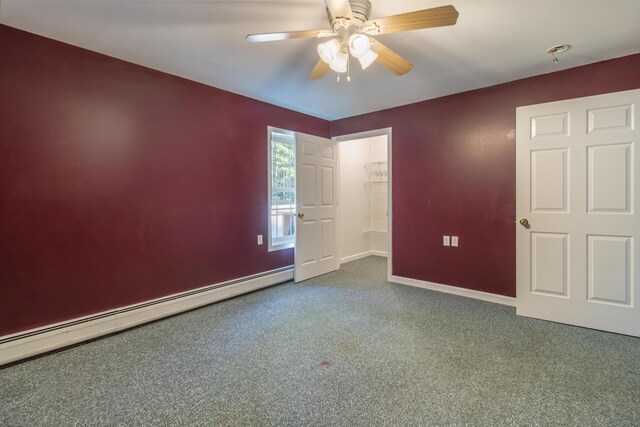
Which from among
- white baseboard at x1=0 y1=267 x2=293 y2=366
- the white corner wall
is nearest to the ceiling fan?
white baseboard at x1=0 y1=267 x2=293 y2=366

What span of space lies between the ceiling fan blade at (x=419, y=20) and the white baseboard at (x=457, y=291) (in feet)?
9.15

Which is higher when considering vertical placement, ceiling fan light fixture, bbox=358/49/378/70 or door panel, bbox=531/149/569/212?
ceiling fan light fixture, bbox=358/49/378/70

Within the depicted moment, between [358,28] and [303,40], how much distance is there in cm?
62

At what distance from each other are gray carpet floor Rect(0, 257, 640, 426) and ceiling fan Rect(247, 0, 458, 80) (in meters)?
2.03

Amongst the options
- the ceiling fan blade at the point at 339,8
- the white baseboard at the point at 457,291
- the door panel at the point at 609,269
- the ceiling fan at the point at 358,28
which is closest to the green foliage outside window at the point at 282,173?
the white baseboard at the point at 457,291

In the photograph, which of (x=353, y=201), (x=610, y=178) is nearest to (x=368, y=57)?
(x=610, y=178)

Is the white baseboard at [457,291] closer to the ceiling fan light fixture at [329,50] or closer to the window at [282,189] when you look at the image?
the window at [282,189]

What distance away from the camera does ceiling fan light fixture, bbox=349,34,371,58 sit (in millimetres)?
1692

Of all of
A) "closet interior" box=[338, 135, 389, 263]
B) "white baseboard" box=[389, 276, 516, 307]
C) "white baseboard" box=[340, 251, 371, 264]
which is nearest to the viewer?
"white baseboard" box=[389, 276, 516, 307]

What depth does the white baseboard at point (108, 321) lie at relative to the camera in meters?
2.11

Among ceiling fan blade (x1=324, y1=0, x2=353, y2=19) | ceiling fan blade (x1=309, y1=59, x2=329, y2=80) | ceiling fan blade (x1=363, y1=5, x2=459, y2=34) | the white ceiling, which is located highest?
the white ceiling

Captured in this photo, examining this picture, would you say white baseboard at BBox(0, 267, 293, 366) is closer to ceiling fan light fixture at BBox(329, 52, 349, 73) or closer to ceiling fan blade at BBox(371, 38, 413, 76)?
ceiling fan light fixture at BBox(329, 52, 349, 73)

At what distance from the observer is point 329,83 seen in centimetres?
308

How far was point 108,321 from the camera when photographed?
2.49 meters
